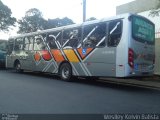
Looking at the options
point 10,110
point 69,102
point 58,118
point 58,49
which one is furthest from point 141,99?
point 58,49

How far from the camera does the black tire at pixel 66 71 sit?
13328 millimetres

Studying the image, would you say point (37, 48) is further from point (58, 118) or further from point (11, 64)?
point (58, 118)

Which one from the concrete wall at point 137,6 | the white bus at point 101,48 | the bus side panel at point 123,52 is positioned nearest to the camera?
the bus side panel at point 123,52

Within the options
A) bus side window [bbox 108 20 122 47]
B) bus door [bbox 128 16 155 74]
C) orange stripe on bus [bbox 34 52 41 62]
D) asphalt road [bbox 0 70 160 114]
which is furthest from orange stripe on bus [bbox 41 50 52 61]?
bus door [bbox 128 16 155 74]

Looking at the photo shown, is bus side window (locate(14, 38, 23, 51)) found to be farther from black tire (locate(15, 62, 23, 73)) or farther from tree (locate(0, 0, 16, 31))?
tree (locate(0, 0, 16, 31))

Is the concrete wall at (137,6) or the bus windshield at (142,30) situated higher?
the concrete wall at (137,6)

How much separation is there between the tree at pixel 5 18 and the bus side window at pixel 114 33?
1474 inches

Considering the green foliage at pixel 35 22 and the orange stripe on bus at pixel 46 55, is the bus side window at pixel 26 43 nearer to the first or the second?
the orange stripe on bus at pixel 46 55

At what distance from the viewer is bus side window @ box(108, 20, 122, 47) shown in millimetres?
10779

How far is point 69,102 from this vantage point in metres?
7.89

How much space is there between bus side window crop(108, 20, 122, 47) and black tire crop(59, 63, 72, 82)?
304 cm

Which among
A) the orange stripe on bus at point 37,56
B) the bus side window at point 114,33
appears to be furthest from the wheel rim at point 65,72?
the bus side window at point 114,33

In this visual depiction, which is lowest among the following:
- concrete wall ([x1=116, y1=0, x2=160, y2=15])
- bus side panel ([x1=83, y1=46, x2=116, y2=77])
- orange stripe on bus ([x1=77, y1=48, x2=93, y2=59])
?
bus side panel ([x1=83, y1=46, x2=116, y2=77])

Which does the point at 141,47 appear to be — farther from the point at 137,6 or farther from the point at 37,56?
the point at 137,6
